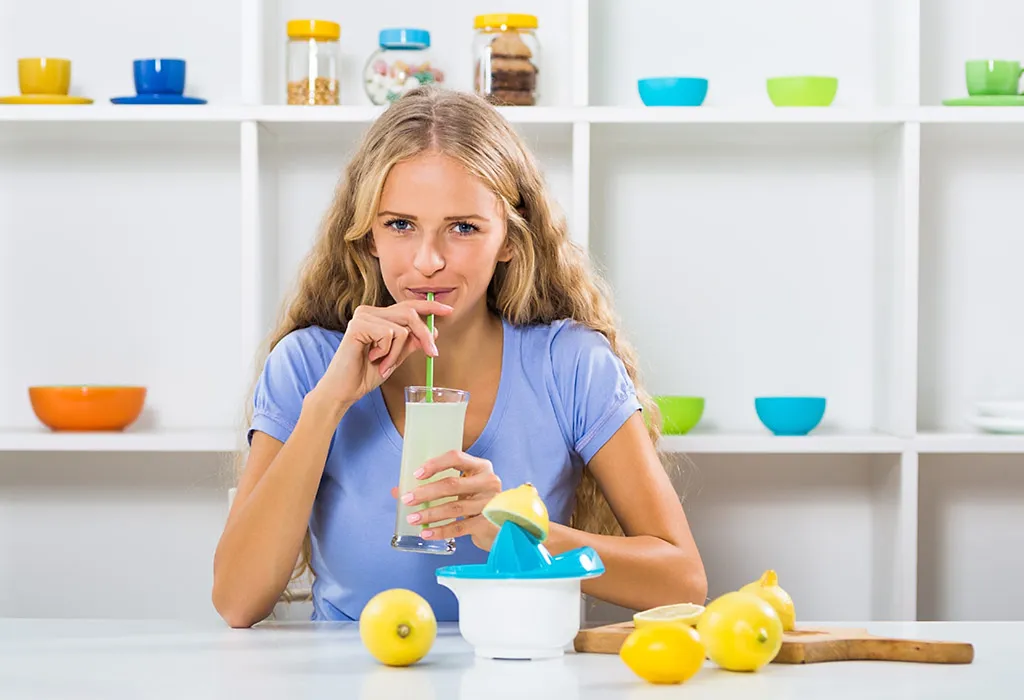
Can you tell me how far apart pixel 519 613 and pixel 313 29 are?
1.62 metres

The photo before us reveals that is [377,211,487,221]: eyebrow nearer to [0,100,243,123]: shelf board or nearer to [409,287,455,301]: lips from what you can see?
[409,287,455,301]: lips

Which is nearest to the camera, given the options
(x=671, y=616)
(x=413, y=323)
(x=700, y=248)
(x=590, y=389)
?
(x=671, y=616)

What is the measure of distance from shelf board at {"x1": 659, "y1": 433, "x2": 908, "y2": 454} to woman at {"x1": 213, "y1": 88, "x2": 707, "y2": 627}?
1.53 feet

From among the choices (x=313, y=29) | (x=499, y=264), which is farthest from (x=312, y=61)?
(x=499, y=264)

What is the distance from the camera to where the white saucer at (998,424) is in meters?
2.38

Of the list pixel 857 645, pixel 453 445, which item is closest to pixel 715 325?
pixel 453 445

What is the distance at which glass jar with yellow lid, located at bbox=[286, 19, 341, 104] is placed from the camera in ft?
7.85

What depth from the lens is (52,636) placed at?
127cm

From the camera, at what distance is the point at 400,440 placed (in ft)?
5.51

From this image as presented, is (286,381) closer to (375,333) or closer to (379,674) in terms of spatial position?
(375,333)

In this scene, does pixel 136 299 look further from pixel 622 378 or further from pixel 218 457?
pixel 622 378

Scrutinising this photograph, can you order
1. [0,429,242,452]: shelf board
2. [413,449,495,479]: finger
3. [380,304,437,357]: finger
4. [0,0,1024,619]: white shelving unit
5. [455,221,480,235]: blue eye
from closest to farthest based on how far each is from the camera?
[413,449,495,479]: finger
[380,304,437,357]: finger
[455,221,480,235]: blue eye
[0,429,242,452]: shelf board
[0,0,1024,619]: white shelving unit

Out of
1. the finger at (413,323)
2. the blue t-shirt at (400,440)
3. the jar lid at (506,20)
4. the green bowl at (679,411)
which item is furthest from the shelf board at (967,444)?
the finger at (413,323)

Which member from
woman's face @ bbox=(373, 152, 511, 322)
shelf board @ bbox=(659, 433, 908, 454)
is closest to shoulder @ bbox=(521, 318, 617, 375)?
woman's face @ bbox=(373, 152, 511, 322)
